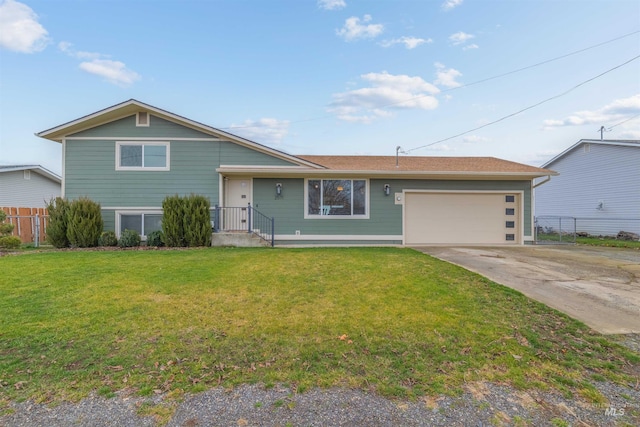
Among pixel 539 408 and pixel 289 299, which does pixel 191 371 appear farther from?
pixel 539 408

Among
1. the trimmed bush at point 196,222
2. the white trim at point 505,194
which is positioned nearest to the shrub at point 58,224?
the trimmed bush at point 196,222

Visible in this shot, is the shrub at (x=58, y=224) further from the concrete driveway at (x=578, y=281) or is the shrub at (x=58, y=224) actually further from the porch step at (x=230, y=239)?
the concrete driveway at (x=578, y=281)

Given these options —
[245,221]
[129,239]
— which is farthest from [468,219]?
[129,239]

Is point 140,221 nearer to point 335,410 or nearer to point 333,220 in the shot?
point 333,220

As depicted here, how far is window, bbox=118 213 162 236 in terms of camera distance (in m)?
10.6

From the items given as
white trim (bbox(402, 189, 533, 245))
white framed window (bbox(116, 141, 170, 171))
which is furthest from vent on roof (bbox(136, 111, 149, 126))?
white trim (bbox(402, 189, 533, 245))

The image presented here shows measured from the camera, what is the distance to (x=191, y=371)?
2.70m

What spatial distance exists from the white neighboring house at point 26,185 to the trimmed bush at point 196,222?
10.9m

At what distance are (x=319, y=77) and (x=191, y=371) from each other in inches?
600

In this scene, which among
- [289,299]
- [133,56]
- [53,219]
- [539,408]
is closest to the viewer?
[539,408]

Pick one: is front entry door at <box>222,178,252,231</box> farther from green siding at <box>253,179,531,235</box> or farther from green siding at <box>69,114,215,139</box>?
green siding at <box>69,114,215,139</box>

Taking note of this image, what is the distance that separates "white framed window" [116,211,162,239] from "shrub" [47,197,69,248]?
55.3 inches

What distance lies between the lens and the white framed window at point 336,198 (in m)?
11.0

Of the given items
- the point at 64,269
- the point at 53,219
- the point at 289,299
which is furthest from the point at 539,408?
the point at 53,219
